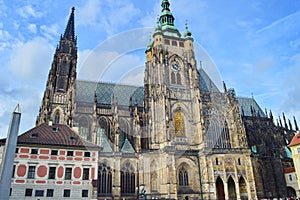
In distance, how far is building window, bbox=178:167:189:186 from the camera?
40.5 m

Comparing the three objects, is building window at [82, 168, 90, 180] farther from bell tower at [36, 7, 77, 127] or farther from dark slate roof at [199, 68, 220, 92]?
dark slate roof at [199, 68, 220, 92]

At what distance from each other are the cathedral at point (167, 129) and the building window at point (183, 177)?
15cm

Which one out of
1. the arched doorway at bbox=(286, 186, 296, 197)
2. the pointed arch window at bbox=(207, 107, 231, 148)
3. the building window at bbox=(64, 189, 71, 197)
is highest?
the pointed arch window at bbox=(207, 107, 231, 148)

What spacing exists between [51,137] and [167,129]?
18.5 m

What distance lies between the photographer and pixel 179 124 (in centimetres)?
4541

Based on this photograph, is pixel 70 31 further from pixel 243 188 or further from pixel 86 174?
pixel 243 188

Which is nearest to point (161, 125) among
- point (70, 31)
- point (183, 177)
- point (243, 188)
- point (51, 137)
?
point (183, 177)

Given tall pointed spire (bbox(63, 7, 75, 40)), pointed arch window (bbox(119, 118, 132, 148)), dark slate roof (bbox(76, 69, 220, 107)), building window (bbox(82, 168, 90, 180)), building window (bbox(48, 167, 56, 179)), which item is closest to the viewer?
building window (bbox(48, 167, 56, 179))

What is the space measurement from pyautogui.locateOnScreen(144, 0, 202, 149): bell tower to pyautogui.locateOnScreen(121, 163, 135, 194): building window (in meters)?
4.96

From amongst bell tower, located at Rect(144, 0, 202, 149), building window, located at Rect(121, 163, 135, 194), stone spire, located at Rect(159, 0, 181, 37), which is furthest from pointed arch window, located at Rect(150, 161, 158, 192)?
stone spire, located at Rect(159, 0, 181, 37)

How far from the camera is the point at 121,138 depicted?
148 feet

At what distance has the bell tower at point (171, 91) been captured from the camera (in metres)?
43.2

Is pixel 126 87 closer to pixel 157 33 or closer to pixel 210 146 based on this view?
pixel 157 33

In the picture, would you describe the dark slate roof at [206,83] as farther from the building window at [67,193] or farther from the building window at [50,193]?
the building window at [50,193]
